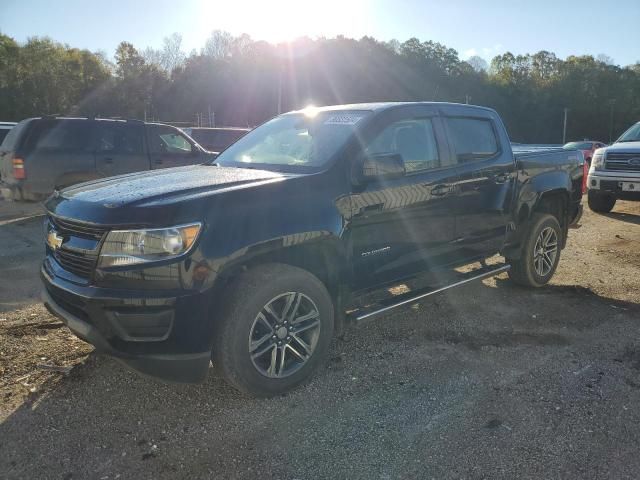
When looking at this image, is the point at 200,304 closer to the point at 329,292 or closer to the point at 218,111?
the point at 329,292

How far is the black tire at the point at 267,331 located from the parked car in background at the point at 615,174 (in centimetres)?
909

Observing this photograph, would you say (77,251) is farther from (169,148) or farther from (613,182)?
(613,182)

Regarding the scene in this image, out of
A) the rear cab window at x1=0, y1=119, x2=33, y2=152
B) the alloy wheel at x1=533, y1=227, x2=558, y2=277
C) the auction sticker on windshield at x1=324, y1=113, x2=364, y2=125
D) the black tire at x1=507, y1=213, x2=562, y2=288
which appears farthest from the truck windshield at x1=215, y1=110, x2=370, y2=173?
the rear cab window at x1=0, y1=119, x2=33, y2=152

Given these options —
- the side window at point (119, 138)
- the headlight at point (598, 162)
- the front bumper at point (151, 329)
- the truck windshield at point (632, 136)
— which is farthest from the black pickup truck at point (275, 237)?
the truck windshield at point (632, 136)

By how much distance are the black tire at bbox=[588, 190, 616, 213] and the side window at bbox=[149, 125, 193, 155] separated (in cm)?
853

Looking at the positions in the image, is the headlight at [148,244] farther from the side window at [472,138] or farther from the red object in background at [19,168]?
the red object in background at [19,168]

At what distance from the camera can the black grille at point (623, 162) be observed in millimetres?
10102

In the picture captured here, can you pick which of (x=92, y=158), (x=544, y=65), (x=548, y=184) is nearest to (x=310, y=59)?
(x=544, y=65)

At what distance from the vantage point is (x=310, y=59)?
64938mm

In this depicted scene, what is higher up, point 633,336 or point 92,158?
point 92,158

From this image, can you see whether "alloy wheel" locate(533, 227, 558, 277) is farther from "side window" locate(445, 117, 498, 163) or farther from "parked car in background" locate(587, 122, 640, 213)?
"parked car in background" locate(587, 122, 640, 213)

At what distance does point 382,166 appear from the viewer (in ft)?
11.6

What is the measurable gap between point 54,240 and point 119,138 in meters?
7.18

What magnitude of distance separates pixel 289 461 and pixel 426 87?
74.2 m
